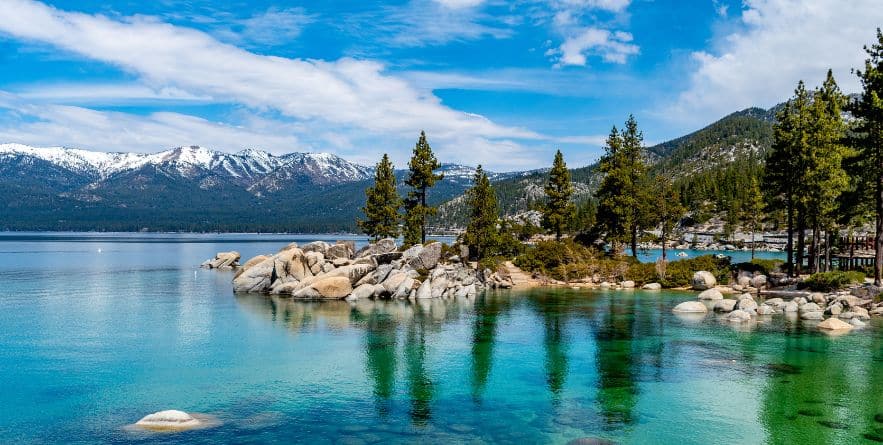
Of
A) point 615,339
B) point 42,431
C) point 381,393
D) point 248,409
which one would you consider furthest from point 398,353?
point 42,431

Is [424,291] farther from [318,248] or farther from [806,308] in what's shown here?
[806,308]

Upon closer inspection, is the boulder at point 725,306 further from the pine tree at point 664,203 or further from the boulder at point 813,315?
the pine tree at point 664,203

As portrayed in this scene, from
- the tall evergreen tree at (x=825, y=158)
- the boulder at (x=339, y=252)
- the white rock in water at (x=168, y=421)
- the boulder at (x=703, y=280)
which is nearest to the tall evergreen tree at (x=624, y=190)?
the boulder at (x=703, y=280)

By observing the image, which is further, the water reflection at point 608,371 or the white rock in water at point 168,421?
the water reflection at point 608,371

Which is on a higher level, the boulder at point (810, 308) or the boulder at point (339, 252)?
the boulder at point (339, 252)

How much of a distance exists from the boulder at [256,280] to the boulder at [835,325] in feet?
198

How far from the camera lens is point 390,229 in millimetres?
90312

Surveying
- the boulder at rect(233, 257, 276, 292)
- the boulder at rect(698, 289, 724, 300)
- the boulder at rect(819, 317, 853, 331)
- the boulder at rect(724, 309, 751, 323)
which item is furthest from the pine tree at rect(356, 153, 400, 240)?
the boulder at rect(819, 317, 853, 331)

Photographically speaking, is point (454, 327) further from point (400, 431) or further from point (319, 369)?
point (400, 431)

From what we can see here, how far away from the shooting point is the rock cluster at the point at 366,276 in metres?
67.8

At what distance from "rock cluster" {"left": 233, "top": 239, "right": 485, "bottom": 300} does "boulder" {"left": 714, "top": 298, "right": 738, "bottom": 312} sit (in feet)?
92.8

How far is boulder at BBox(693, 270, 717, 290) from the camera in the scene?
72500 mm

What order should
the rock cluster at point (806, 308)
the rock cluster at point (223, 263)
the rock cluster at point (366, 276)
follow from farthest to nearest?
the rock cluster at point (223, 263) → the rock cluster at point (366, 276) → the rock cluster at point (806, 308)

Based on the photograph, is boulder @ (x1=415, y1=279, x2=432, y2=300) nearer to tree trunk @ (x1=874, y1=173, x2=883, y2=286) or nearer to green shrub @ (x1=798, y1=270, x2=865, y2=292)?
green shrub @ (x1=798, y1=270, x2=865, y2=292)
